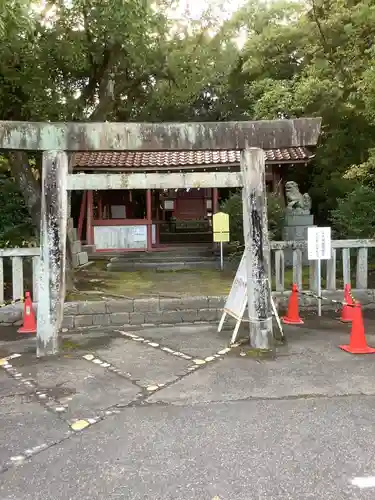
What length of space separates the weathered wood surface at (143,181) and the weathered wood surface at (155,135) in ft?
1.14

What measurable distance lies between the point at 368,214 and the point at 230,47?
21.6 feet

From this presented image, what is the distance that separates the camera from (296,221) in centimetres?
1268

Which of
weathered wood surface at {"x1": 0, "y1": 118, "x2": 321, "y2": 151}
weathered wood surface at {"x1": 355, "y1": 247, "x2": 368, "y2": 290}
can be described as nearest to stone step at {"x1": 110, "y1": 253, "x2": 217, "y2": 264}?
weathered wood surface at {"x1": 355, "y1": 247, "x2": 368, "y2": 290}

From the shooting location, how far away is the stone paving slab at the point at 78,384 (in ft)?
13.9

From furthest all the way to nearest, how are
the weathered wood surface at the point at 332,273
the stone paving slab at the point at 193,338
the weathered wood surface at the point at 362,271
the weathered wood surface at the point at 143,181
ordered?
1. the weathered wood surface at the point at 362,271
2. the weathered wood surface at the point at 332,273
3. the stone paving slab at the point at 193,338
4. the weathered wood surface at the point at 143,181

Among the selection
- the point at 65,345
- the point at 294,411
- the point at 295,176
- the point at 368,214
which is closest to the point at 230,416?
the point at 294,411

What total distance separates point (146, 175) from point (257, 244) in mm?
1673

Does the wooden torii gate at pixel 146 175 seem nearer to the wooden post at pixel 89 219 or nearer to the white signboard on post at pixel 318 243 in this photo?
the white signboard on post at pixel 318 243

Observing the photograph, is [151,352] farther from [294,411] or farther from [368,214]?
[368,214]

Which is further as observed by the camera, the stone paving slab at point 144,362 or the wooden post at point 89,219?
the wooden post at point 89,219

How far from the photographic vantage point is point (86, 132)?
558cm

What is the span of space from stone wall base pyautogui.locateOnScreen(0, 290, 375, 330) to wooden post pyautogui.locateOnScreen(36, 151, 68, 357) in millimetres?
A: 1586

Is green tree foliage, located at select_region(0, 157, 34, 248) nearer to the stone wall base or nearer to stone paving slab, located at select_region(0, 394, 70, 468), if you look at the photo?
the stone wall base

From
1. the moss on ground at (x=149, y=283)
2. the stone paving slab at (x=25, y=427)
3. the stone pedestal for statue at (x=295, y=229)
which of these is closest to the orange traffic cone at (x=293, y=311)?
the moss on ground at (x=149, y=283)
